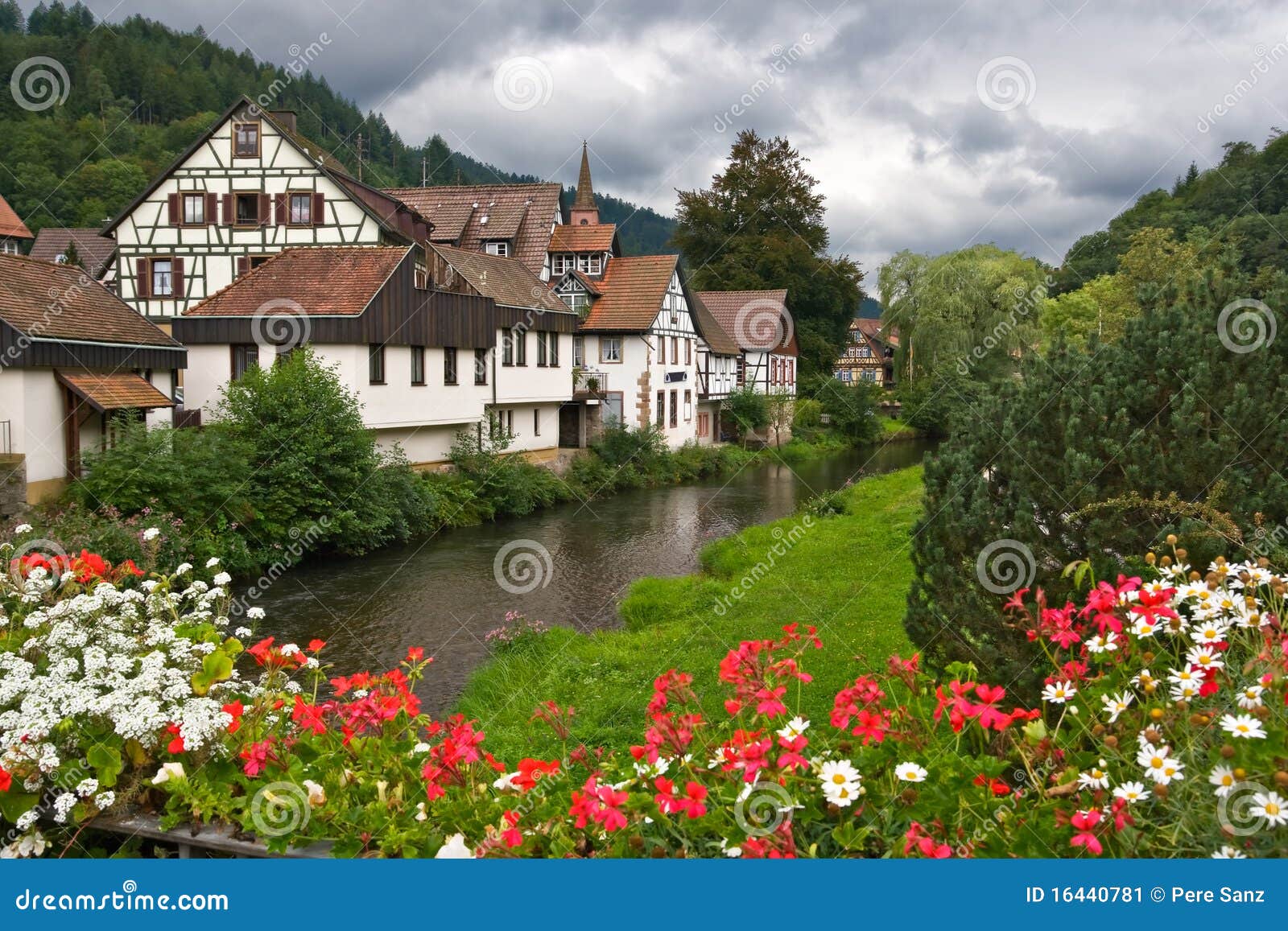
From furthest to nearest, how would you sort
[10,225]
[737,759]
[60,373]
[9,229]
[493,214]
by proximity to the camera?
[10,225] < [9,229] < [493,214] < [60,373] < [737,759]

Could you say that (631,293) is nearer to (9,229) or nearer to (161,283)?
(161,283)

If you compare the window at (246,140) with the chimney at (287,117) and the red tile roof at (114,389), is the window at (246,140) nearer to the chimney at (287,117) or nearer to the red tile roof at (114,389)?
the chimney at (287,117)

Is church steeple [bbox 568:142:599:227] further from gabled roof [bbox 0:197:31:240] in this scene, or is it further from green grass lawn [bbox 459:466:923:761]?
green grass lawn [bbox 459:466:923:761]

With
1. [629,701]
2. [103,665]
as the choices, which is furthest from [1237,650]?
[629,701]

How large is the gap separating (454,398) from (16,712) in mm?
25133

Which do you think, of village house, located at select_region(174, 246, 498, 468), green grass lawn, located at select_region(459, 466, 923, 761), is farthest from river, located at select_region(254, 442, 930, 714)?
village house, located at select_region(174, 246, 498, 468)

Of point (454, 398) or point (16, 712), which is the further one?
point (454, 398)

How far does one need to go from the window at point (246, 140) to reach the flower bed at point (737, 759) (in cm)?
3093

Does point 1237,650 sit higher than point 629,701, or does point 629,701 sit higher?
point 1237,650

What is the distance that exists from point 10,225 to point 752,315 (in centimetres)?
3718

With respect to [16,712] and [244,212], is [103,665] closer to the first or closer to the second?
[16,712]

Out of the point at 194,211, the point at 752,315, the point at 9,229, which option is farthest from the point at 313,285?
the point at 9,229

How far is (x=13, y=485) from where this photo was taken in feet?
59.9

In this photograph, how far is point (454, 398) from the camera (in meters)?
29.3
